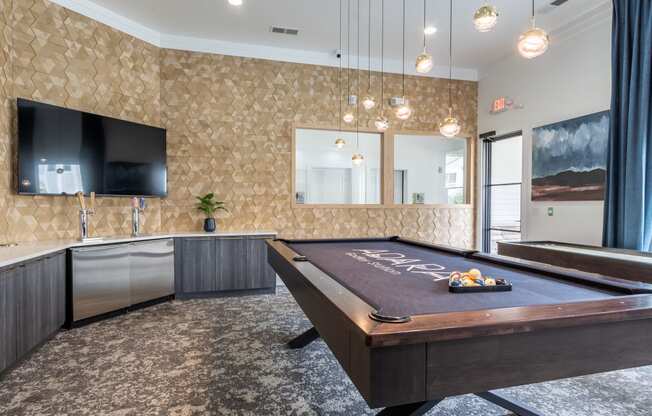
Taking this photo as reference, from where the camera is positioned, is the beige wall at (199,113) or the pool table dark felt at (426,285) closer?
the pool table dark felt at (426,285)

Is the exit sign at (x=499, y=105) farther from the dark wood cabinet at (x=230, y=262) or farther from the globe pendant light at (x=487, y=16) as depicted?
the dark wood cabinet at (x=230, y=262)

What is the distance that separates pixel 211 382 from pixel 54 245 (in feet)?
7.29

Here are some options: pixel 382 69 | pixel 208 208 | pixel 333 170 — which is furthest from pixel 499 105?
pixel 208 208

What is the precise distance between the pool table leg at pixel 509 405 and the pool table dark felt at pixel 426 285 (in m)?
0.73

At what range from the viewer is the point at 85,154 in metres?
4.04

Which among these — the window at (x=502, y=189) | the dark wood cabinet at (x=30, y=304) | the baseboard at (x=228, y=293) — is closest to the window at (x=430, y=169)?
the window at (x=502, y=189)

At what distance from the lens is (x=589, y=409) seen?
224cm

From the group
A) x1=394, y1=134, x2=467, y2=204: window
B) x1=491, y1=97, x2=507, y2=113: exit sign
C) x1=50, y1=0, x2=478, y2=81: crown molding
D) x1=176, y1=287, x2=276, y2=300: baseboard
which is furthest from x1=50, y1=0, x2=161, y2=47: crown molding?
x1=491, y1=97, x2=507, y2=113: exit sign

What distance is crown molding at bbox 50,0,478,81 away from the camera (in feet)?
14.1

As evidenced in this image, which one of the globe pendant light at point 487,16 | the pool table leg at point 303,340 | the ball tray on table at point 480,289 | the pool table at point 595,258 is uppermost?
the globe pendant light at point 487,16

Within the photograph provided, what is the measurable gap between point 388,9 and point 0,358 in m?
4.97

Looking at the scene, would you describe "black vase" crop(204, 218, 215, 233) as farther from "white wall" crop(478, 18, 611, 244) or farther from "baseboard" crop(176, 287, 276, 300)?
"white wall" crop(478, 18, 611, 244)

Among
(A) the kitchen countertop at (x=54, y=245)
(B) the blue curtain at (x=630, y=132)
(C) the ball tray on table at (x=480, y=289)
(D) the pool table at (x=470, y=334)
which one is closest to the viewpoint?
(D) the pool table at (x=470, y=334)

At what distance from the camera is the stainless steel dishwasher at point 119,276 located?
3689 mm
